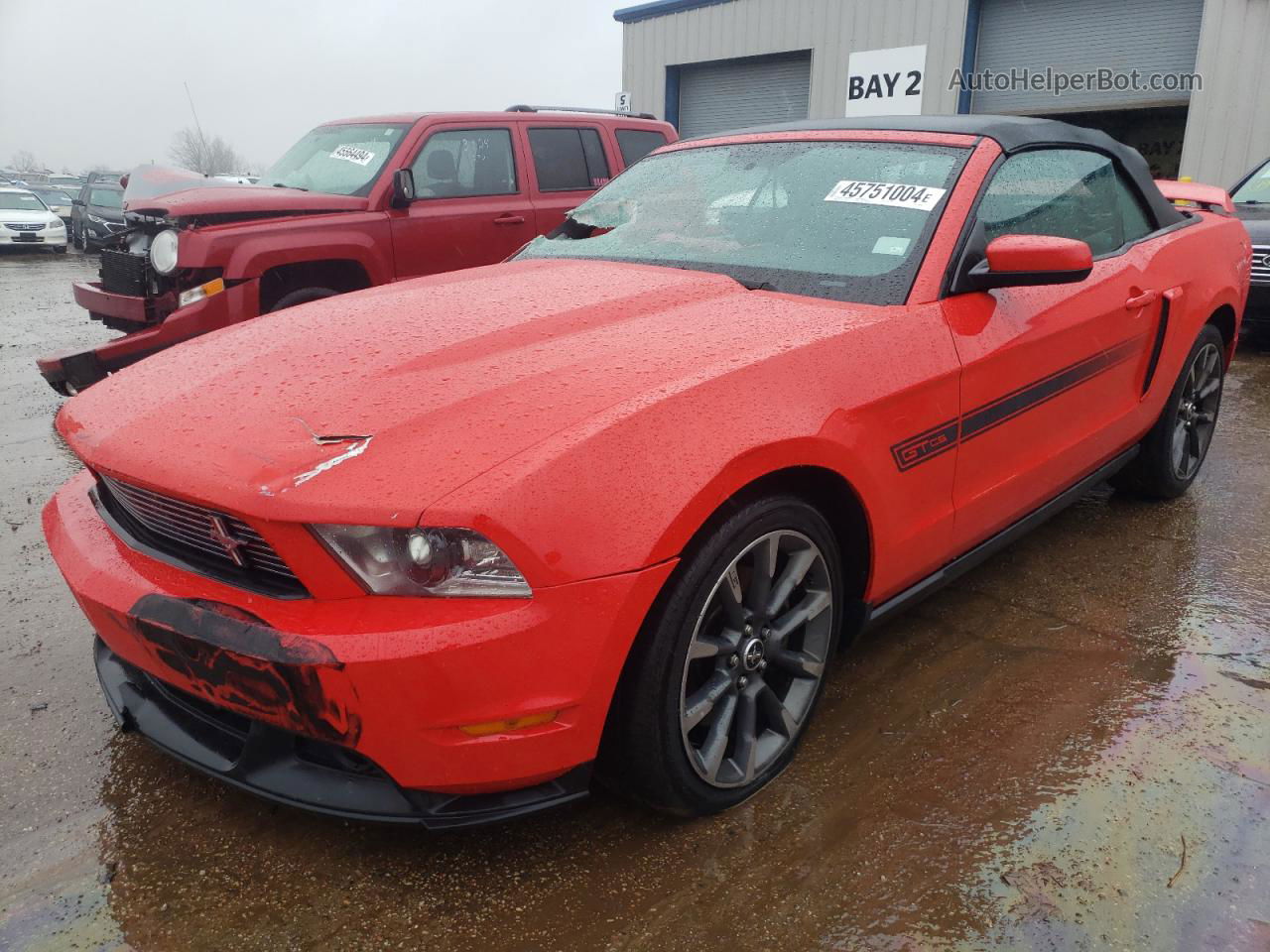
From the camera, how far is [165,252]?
5.41 metres

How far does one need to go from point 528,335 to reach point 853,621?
1.09 m

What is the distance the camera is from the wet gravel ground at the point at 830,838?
1840 millimetres

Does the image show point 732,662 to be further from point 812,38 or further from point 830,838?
point 812,38

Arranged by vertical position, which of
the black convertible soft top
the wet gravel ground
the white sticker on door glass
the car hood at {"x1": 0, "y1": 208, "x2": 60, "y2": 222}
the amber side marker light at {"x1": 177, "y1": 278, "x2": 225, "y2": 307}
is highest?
the black convertible soft top

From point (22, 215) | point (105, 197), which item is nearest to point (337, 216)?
point (22, 215)

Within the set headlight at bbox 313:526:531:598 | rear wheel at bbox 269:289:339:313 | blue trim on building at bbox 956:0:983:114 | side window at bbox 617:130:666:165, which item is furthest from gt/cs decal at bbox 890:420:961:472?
blue trim on building at bbox 956:0:983:114

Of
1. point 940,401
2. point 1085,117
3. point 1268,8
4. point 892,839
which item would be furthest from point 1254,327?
point 1085,117

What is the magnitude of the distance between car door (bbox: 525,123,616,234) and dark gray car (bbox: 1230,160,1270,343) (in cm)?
472

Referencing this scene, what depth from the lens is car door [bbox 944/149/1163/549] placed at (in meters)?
2.58

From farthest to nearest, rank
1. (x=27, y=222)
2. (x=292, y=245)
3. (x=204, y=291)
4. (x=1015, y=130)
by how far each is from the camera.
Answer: (x=27, y=222)
(x=292, y=245)
(x=204, y=291)
(x=1015, y=130)

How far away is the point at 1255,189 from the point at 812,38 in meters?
9.83

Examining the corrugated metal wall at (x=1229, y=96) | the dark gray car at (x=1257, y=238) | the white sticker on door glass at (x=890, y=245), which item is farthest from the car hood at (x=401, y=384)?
the corrugated metal wall at (x=1229, y=96)

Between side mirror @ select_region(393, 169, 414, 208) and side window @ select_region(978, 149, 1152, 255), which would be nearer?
side window @ select_region(978, 149, 1152, 255)

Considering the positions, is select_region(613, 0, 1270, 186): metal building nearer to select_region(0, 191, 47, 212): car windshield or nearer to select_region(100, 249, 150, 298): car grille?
select_region(100, 249, 150, 298): car grille
